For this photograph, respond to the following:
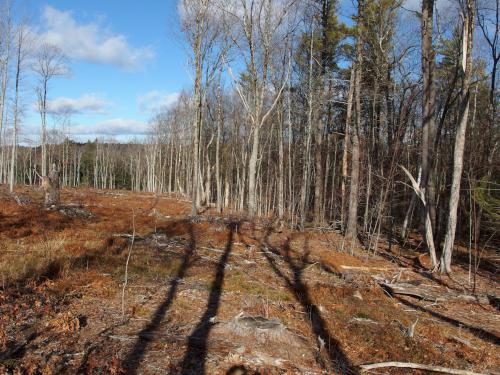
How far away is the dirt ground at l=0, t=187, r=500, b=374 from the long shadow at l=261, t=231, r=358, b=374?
0.09ft

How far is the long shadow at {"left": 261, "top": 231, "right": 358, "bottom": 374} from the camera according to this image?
5.16m

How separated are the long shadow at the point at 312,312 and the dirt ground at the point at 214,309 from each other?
28 mm

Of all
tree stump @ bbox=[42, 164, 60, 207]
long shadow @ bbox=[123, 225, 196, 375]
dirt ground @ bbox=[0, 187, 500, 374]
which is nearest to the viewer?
long shadow @ bbox=[123, 225, 196, 375]

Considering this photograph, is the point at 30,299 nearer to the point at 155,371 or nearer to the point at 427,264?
the point at 155,371

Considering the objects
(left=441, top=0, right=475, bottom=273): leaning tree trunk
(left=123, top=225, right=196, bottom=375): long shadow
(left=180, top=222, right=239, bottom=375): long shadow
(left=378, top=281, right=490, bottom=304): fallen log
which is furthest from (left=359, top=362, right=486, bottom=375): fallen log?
(left=441, top=0, right=475, bottom=273): leaning tree trunk

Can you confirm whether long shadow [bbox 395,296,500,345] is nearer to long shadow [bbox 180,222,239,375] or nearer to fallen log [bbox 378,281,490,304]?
fallen log [bbox 378,281,490,304]

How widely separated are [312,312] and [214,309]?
1859 mm

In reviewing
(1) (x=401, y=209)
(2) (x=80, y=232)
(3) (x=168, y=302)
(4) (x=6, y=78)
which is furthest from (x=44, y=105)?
(3) (x=168, y=302)

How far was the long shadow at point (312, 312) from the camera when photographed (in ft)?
16.9

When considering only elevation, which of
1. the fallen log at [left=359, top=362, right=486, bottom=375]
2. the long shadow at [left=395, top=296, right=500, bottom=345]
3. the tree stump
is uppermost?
the tree stump

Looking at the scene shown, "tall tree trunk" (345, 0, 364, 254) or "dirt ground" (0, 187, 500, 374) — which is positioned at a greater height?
"tall tree trunk" (345, 0, 364, 254)

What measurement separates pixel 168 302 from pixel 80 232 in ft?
18.7

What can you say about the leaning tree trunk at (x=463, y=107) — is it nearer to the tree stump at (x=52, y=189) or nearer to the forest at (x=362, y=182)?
the forest at (x=362, y=182)

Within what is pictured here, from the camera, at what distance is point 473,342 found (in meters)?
6.68
